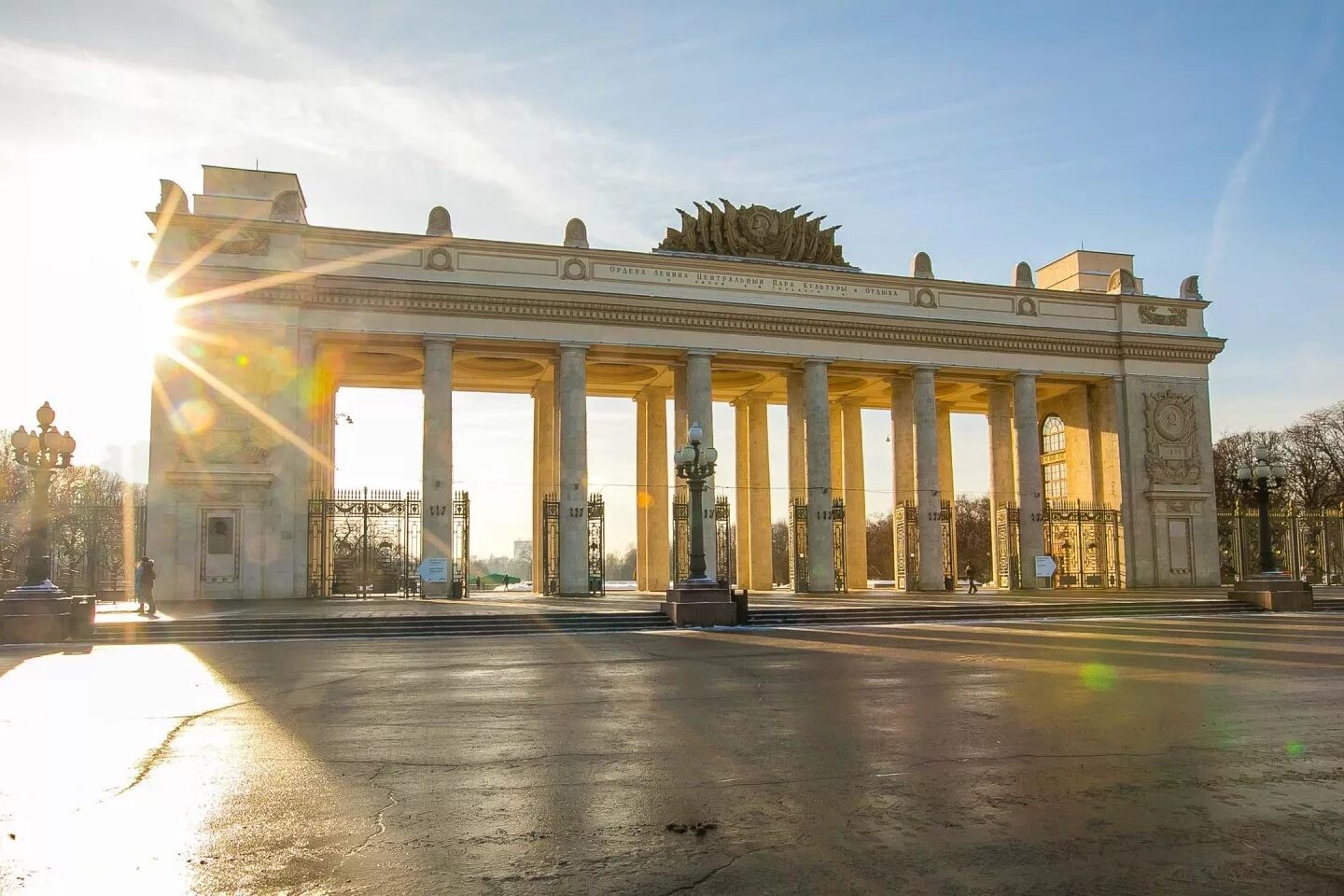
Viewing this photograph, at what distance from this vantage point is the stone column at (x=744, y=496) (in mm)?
40844

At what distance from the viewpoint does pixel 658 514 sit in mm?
39625

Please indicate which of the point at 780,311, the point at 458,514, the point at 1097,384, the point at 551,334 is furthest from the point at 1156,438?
the point at 458,514

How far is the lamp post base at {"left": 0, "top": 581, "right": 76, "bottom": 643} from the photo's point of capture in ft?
61.8

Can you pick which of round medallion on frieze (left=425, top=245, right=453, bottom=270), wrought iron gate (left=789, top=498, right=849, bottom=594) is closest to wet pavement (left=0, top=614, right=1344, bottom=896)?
round medallion on frieze (left=425, top=245, right=453, bottom=270)

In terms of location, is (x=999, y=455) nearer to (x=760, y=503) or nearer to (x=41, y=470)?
(x=760, y=503)

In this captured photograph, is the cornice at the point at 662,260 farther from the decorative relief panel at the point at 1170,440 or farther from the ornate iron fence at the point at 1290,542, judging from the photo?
the ornate iron fence at the point at 1290,542

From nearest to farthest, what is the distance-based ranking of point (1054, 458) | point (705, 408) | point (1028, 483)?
point (705, 408), point (1028, 483), point (1054, 458)

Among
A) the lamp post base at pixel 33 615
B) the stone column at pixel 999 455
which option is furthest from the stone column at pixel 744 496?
the lamp post base at pixel 33 615

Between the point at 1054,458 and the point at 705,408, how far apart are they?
1729 cm

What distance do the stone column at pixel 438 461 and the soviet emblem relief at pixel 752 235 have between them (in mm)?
8637

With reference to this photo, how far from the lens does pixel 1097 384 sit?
40.0 metres

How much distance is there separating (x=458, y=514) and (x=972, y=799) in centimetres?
2729

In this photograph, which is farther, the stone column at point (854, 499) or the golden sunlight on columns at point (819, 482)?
the stone column at point (854, 499)

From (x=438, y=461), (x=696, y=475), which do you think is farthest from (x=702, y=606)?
(x=438, y=461)
